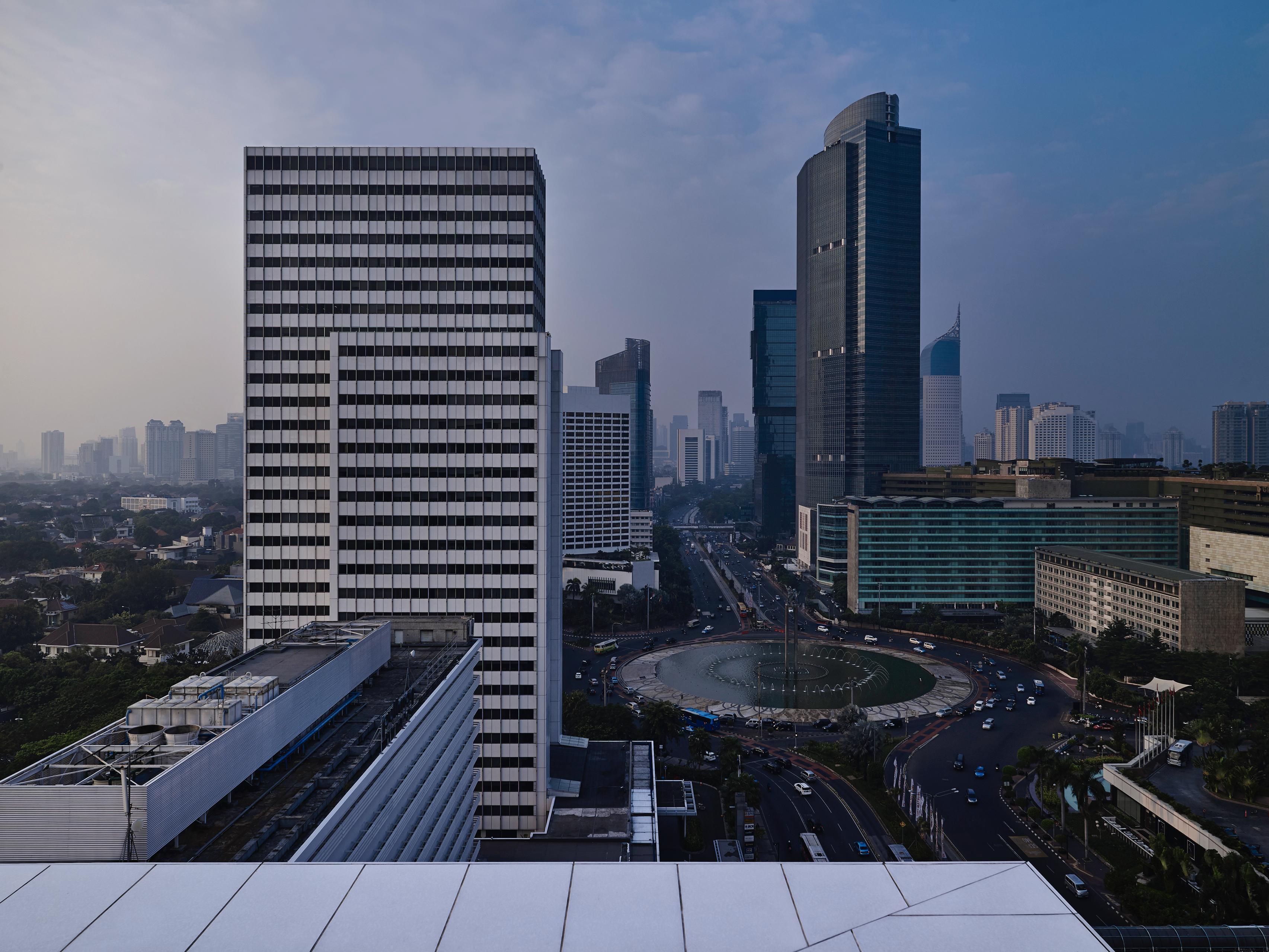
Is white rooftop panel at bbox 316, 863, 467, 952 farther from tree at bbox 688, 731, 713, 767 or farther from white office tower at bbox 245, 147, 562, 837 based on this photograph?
tree at bbox 688, 731, 713, 767

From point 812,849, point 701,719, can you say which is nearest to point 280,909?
point 812,849

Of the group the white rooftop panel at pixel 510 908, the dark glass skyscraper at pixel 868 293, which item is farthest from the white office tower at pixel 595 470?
the white rooftop panel at pixel 510 908

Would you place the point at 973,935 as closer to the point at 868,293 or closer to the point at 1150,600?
the point at 1150,600

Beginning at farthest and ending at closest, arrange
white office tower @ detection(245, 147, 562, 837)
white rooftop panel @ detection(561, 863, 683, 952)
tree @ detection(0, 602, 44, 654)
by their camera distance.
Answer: tree @ detection(0, 602, 44, 654), white office tower @ detection(245, 147, 562, 837), white rooftop panel @ detection(561, 863, 683, 952)

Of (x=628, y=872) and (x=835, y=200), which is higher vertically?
(x=835, y=200)

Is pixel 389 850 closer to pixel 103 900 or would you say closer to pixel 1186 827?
pixel 103 900

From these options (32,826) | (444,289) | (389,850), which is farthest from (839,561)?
(32,826)

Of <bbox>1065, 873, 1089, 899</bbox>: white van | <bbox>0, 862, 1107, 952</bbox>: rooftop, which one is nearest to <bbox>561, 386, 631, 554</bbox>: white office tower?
<bbox>1065, 873, 1089, 899</bbox>: white van
